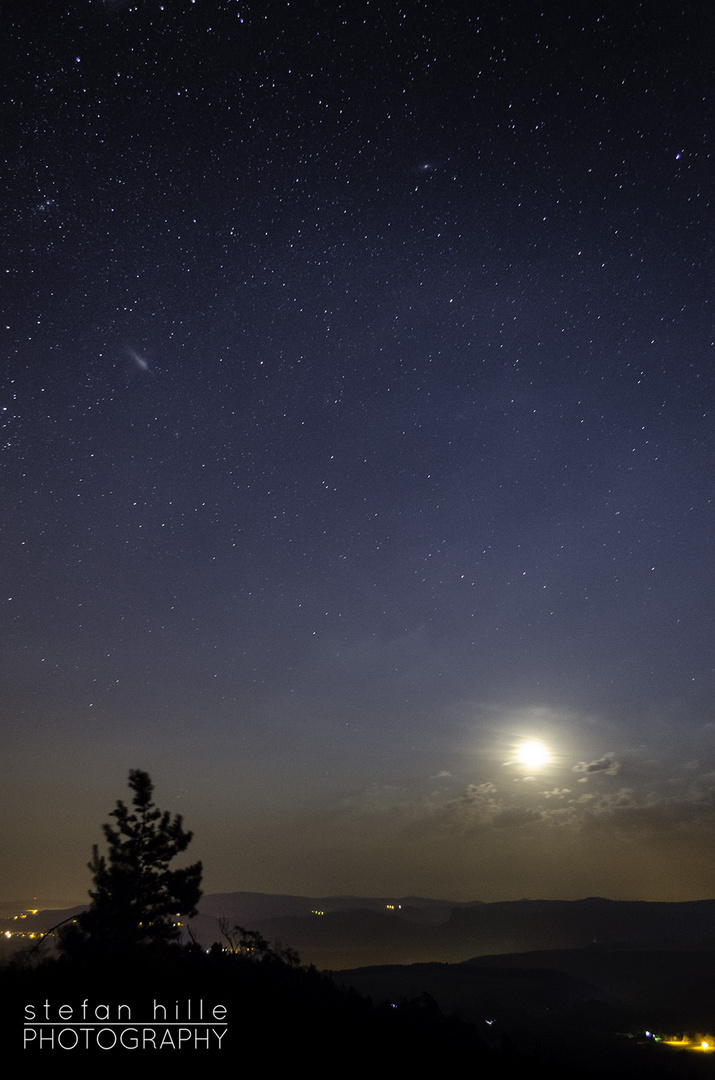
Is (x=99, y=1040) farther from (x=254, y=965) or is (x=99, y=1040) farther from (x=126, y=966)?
(x=254, y=965)

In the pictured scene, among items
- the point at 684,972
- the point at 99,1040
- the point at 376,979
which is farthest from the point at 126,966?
the point at 684,972

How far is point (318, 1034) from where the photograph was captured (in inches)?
723

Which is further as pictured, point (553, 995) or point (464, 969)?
point (464, 969)

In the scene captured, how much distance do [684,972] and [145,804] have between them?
25446cm

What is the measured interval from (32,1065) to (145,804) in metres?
10.7

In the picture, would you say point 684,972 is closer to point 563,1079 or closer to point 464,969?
point 464,969

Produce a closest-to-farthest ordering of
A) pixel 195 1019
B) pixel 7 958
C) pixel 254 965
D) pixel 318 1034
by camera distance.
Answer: pixel 195 1019, pixel 7 958, pixel 318 1034, pixel 254 965

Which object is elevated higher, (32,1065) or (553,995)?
(32,1065)

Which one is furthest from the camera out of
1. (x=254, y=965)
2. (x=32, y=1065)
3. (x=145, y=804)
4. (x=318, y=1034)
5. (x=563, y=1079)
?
(x=563, y=1079)

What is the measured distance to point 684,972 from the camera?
19988cm

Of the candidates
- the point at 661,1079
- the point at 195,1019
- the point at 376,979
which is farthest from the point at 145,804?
the point at 376,979

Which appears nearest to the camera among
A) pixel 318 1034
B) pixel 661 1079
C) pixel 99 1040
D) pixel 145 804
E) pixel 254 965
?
pixel 99 1040

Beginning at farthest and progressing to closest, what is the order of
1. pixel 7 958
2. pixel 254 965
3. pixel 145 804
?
pixel 254 965, pixel 145 804, pixel 7 958

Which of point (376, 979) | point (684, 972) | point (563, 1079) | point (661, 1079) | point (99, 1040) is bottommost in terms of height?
point (684, 972)
